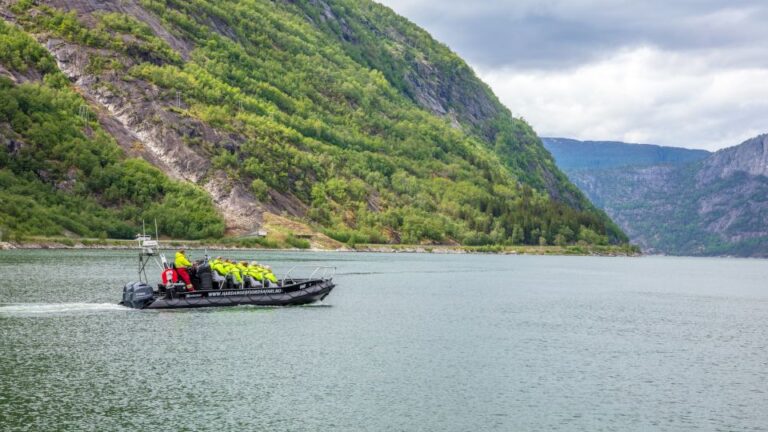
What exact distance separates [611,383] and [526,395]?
7492 mm

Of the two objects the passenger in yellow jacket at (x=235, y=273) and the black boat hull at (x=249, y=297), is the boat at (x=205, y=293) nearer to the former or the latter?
the black boat hull at (x=249, y=297)

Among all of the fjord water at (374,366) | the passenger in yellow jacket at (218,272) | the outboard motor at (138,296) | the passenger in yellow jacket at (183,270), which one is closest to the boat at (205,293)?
the outboard motor at (138,296)

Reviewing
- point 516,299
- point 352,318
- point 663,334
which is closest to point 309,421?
point 352,318

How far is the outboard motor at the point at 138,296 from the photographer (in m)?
85.0

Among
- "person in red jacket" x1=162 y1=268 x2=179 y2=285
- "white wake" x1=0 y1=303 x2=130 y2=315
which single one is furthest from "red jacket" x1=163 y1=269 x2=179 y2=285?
"white wake" x1=0 y1=303 x2=130 y2=315

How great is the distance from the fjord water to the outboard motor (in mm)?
1353

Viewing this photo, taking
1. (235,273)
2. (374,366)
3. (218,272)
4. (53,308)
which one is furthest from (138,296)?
(374,366)

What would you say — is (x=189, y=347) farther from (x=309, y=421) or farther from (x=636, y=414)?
(x=636, y=414)

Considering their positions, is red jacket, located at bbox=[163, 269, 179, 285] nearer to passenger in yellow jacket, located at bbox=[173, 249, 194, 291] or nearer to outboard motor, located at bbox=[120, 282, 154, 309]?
passenger in yellow jacket, located at bbox=[173, 249, 194, 291]

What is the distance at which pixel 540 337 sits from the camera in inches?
3031

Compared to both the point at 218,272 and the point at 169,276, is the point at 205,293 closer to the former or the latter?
the point at 218,272

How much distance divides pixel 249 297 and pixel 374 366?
33.5 m

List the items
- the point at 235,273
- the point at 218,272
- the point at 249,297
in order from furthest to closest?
the point at 235,273 < the point at 218,272 < the point at 249,297

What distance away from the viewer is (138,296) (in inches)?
3344
